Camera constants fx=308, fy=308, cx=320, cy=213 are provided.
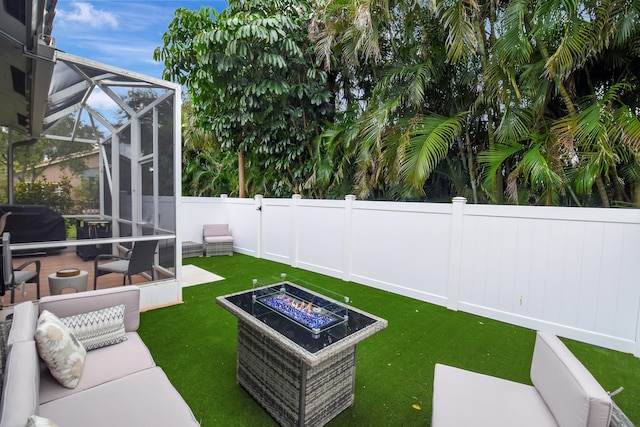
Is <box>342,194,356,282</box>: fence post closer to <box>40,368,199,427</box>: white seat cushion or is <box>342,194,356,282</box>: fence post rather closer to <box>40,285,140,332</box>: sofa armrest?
<box>40,285,140,332</box>: sofa armrest

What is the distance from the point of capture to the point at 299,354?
6.16 ft

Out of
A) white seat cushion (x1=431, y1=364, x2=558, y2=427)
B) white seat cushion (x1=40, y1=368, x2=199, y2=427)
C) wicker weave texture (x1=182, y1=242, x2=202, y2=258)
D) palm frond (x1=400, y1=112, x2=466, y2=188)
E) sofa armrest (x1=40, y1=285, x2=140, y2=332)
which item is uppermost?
palm frond (x1=400, y1=112, x2=466, y2=188)

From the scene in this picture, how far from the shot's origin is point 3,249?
3.34 m

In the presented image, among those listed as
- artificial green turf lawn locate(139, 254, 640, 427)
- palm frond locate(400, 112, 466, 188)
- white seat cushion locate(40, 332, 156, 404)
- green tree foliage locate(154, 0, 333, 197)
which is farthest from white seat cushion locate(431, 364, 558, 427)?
green tree foliage locate(154, 0, 333, 197)

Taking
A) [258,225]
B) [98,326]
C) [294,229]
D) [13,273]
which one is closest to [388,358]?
[98,326]

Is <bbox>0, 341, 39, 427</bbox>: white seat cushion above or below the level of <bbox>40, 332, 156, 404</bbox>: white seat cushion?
above

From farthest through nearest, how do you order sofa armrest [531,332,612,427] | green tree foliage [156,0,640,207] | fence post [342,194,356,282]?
fence post [342,194,356,282]
green tree foliage [156,0,640,207]
sofa armrest [531,332,612,427]

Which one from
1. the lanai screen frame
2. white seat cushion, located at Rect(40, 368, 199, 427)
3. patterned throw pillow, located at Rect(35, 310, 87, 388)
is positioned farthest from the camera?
the lanai screen frame

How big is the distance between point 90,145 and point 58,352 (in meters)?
6.20

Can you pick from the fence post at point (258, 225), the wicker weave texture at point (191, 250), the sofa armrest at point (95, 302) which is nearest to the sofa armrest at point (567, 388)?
the sofa armrest at point (95, 302)

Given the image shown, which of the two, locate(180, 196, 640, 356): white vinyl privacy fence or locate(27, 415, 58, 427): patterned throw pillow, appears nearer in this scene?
locate(27, 415, 58, 427): patterned throw pillow

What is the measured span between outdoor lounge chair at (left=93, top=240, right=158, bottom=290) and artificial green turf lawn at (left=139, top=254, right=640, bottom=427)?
26.6 inches

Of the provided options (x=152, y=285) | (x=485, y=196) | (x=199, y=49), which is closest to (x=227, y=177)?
(x=199, y=49)

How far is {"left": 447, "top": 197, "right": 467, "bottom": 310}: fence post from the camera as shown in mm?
4379
